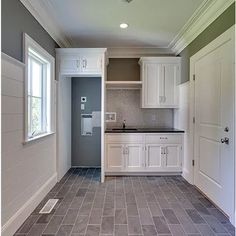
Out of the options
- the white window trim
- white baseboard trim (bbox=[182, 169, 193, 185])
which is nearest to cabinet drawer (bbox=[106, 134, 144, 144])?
white baseboard trim (bbox=[182, 169, 193, 185])

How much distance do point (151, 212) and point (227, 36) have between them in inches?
90.5

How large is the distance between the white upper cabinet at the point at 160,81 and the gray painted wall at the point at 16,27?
2297 millimetres

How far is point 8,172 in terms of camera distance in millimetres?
2264

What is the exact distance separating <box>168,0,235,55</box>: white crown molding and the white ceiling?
8cm

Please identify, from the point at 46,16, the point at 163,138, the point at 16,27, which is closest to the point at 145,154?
the point at 163,138

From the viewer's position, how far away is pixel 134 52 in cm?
500

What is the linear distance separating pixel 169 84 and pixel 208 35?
154 centimetres

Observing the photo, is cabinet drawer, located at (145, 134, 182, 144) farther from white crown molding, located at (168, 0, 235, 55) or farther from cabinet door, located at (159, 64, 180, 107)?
white crown molding, located at (168, 0, 235, 55)

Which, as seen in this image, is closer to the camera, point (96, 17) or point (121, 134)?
point (96, 17)

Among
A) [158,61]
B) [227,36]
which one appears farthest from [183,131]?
[227,36]

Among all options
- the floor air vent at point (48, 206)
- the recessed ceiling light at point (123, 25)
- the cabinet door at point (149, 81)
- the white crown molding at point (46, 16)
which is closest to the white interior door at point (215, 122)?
the cabinet door at point (149, 81)

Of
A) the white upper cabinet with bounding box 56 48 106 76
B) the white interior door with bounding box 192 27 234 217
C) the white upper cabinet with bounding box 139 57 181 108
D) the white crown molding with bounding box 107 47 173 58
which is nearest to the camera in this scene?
the white interior door with bounding box 192 27 234 217

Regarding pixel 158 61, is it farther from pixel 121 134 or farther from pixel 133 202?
pixel 133 202

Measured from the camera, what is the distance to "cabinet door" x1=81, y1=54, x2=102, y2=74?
4.14 metres
